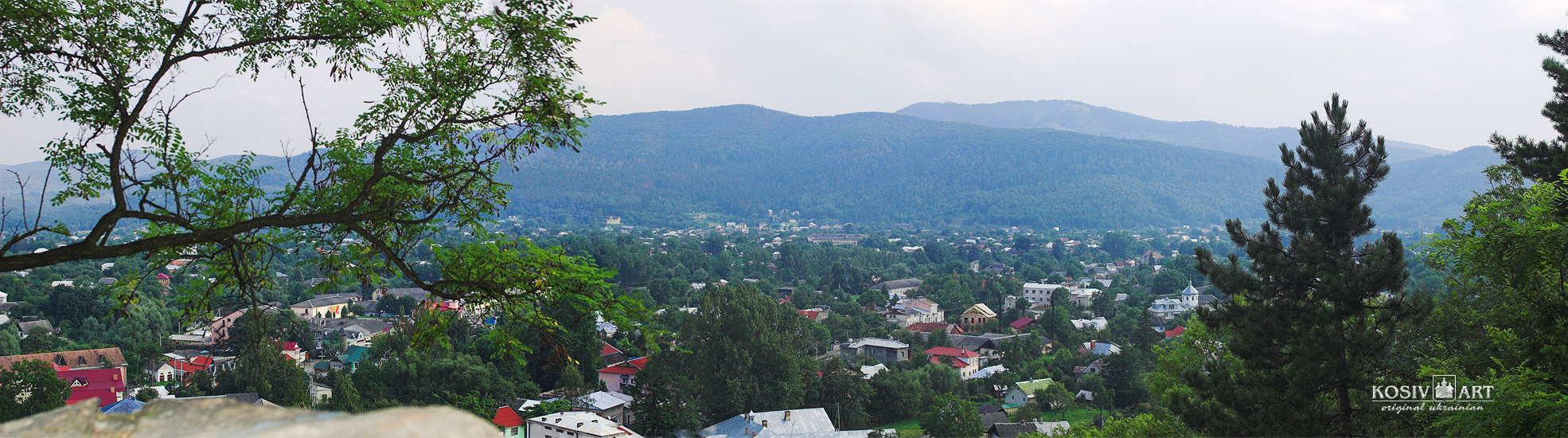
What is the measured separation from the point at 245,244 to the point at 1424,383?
797 centimetres

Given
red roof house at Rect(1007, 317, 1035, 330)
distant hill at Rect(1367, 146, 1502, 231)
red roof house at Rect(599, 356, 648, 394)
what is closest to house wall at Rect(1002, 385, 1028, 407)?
red roof house at Rect(599, 356, 648, 394)

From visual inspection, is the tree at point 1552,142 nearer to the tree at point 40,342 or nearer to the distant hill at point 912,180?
the tree at point 40,342

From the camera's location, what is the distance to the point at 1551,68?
8.72m

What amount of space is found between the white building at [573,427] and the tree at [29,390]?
8.06 m

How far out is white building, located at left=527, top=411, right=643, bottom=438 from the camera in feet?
48.8

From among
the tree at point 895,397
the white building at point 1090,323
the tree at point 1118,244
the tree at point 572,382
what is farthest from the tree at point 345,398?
the tree at point 1118,244

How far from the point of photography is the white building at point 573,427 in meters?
14.9

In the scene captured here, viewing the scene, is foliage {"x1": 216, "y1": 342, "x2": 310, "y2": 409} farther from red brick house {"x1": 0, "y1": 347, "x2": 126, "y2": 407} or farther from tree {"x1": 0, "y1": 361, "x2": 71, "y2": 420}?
tree {"x1": 0, "y1": 361, "x2": 71, "y2": 420}

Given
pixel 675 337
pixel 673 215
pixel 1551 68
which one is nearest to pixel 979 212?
pixel 673 215

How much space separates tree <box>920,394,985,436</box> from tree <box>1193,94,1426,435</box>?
9132mm

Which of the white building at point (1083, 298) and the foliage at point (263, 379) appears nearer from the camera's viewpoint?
the foliage at point (263, 379)

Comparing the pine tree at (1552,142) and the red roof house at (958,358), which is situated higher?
the pine tree at (1552,142)

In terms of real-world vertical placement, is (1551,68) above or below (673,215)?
above

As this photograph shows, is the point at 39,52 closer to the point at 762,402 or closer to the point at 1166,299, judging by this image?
the point at 762,402
